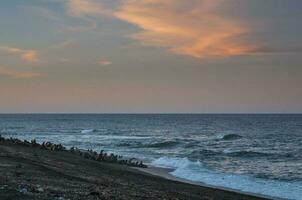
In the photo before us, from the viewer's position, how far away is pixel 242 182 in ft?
93.2

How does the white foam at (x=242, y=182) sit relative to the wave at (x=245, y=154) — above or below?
below

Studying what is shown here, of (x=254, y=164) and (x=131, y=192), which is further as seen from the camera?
(x=254, y=164)

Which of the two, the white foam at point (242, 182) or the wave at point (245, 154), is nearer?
the white foam at point (242, 182)

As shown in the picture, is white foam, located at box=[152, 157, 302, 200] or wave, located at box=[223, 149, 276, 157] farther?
wave, located at box=[223, 149, 276, 157]

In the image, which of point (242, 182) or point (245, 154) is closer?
point (242, 182)

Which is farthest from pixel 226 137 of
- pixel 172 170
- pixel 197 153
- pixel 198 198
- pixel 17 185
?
pixel 17 185

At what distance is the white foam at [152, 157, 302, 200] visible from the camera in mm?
25691

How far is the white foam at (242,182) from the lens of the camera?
2569cm

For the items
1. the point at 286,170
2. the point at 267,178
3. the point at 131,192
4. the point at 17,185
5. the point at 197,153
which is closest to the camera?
the point at 17,185

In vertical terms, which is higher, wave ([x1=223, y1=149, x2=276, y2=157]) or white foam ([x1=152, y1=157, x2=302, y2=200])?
wave ([x1=223, y1=149, x2=276, y2=157])

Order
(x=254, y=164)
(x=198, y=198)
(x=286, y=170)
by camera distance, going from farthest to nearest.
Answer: (x=254, y=164)
(x=286, y=170)
(x=198, y=198)

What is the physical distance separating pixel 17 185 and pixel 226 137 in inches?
2680

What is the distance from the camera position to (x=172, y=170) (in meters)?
35.6

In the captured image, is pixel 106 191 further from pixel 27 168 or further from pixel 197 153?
pixel 197 153
